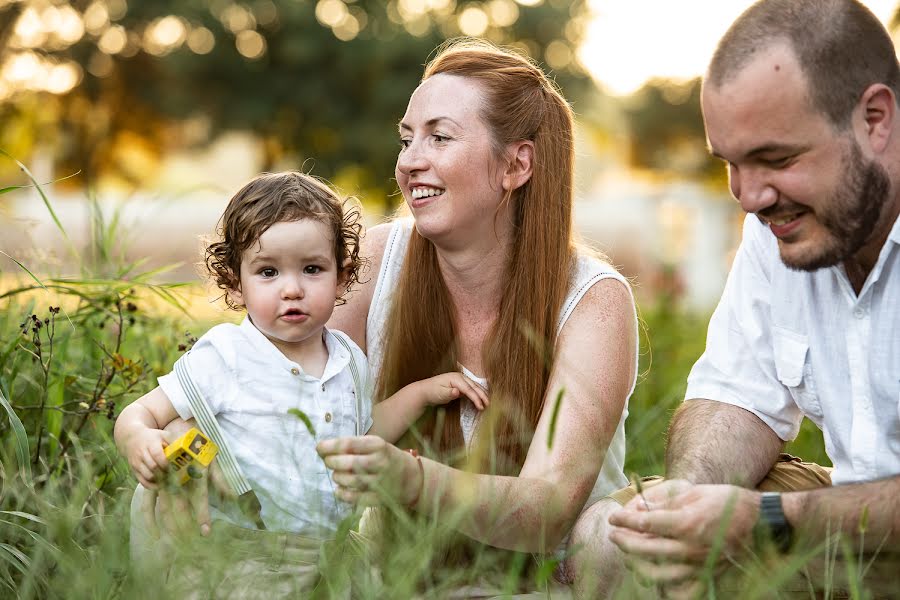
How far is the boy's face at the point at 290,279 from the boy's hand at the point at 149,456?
1.39 feet

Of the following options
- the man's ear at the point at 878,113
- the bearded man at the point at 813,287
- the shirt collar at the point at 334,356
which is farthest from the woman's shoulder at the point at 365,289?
the man's ear at the point at 878,113

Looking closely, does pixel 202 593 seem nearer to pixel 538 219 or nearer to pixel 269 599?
pixel 269 599

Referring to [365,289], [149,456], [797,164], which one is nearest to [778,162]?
[797,164]

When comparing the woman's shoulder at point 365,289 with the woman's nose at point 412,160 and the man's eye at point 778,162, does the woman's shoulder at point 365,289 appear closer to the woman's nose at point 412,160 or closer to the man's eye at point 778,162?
the woman's nose at point 412,160

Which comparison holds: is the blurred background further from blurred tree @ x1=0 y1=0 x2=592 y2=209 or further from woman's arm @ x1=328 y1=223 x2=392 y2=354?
woman's arm @ x1=328 y1=223 x2=392 y2=354

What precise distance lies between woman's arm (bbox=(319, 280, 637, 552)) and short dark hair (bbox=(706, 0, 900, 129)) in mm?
744

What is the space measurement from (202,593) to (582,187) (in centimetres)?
181

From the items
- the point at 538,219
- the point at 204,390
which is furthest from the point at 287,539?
the point at 538,219

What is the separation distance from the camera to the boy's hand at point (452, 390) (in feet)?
9.78

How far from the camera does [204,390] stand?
2623mm

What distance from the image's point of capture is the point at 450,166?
299 centimetres

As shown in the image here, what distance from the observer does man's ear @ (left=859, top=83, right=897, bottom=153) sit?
2.49 m

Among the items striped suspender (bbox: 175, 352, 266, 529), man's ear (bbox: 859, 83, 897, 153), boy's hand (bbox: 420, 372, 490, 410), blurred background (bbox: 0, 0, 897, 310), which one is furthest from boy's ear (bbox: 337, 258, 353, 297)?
blurred background (bbox: 0, 0, 897, 310)

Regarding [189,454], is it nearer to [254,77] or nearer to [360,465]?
[360,465]
